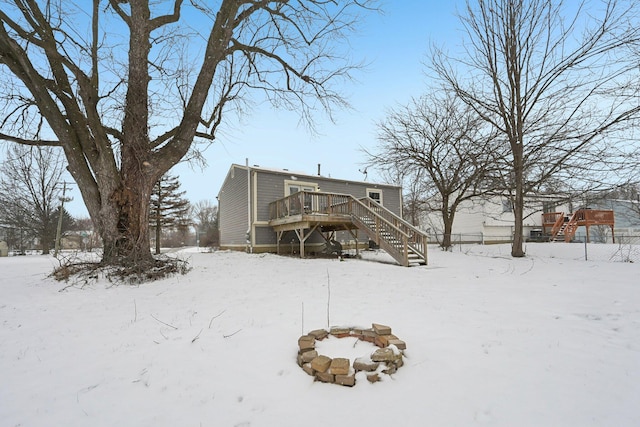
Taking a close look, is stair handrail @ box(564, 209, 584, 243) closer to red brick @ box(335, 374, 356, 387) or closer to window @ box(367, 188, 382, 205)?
window @ box(367, 188, 382, 205)

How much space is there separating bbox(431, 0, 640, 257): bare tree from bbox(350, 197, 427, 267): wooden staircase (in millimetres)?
3773

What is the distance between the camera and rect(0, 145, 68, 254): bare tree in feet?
58.1

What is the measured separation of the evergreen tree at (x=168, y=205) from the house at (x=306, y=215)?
5.54 meters

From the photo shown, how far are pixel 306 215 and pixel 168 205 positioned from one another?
50.7ft

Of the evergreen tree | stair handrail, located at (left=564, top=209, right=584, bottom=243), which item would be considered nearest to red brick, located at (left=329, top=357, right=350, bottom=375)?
the evergreen tree

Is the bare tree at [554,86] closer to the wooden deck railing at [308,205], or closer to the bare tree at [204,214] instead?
the wooden deck railing at [308,205]

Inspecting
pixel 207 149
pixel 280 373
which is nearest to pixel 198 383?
pixel 280 373

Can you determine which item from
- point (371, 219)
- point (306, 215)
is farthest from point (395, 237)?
point (306, 215)

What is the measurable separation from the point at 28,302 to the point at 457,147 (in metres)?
14.0

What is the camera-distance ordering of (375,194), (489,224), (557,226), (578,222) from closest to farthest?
(375,194)
(578,222)
(557,226)
(489,224)

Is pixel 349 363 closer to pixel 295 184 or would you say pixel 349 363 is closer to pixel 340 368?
pixel 340 368

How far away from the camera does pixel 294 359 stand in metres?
2.42

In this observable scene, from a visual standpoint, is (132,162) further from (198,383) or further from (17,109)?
(198,383)

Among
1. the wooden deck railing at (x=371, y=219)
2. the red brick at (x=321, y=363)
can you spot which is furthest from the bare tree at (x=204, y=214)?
the red brick at (x=321, y=363)
